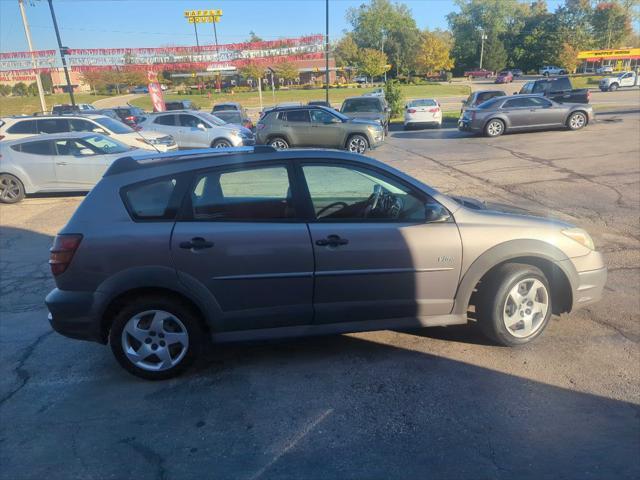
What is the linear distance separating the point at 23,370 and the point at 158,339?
4.19ft

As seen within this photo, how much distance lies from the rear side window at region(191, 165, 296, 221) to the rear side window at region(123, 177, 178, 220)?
16 cm

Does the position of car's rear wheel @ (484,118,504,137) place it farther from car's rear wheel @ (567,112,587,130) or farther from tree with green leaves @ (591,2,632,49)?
tree with green leaves @ (591,2,632,49)

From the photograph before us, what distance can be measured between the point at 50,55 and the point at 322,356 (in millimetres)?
34869

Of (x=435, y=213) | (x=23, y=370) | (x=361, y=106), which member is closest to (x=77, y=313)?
(x=23, y=370)

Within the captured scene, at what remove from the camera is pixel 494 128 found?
61.0 ft

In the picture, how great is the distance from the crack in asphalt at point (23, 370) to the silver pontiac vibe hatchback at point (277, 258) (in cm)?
61

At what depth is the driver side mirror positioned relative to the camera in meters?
3.50

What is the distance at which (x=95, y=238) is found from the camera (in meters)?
3.28

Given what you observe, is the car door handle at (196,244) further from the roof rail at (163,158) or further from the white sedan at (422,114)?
the white sedan at (422,114)

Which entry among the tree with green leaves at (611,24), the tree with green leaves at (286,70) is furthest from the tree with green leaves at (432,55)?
the tree with green leaves at (611,24)

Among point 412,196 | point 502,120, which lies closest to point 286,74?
point 502,120

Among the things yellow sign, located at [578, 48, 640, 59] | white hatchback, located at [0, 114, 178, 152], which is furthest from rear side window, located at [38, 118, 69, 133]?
yellow sign, located at [578, 48, 640, 59]

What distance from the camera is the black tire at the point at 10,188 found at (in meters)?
10.2

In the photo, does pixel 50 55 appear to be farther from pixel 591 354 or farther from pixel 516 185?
pixel 591 354
